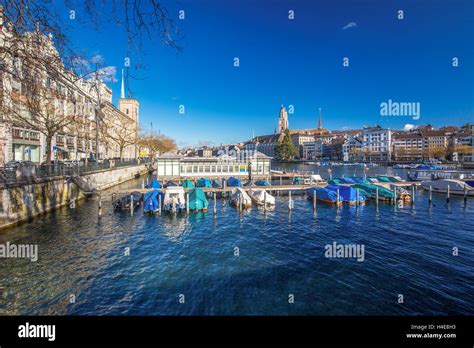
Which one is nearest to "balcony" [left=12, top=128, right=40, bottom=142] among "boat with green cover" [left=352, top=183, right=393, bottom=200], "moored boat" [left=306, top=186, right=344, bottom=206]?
"moored boat" [left=306, top=186, right=344, bottom=206]

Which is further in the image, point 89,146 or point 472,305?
point 89,146

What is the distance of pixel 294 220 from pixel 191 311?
15757 mm

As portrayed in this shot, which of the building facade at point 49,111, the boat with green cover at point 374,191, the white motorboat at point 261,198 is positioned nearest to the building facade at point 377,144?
the boat with green cover at point 374,191

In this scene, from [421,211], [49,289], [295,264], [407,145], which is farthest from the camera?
[407,145]

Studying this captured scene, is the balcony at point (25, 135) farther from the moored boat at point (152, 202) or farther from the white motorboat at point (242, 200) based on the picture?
the white motorboat at point (242, 200)

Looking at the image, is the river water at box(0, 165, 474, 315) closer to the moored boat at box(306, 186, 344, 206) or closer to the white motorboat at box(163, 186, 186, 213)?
the white motorboat at box(163, 186, 186, 213)

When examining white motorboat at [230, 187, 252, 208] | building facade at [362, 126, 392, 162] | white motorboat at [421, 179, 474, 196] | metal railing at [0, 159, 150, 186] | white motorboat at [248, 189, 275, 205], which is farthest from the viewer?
building facade at [362, 126, 392, 162]

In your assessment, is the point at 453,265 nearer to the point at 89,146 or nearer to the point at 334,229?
the point at 334,229

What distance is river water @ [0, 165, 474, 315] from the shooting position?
9602 millimetres

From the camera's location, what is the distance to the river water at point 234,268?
960 cm

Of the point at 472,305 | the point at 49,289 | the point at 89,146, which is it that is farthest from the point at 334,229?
the point at 89,146

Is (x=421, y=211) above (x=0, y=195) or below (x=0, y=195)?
below

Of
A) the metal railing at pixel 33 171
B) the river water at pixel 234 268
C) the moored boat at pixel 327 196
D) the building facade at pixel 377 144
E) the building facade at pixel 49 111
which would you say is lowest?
the river water at pixel 234 268
